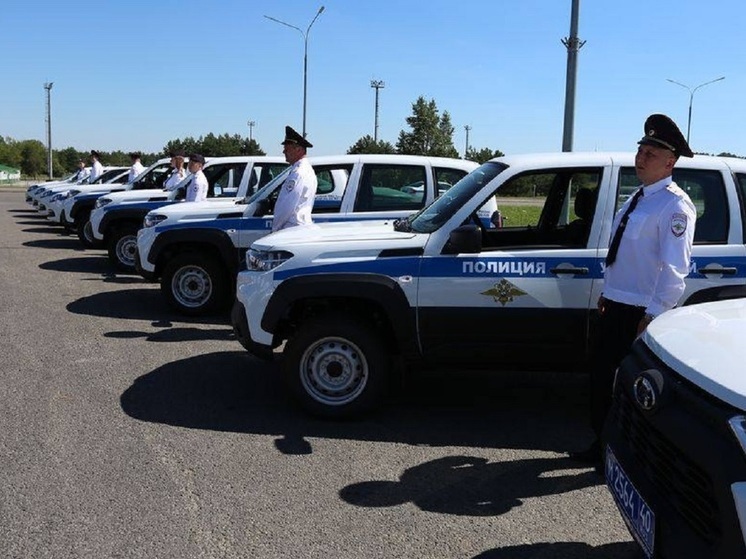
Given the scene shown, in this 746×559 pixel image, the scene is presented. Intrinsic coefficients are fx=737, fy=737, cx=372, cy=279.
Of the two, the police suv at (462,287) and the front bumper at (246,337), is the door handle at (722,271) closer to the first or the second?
the police suv at (462,287)

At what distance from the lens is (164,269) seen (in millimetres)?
8797

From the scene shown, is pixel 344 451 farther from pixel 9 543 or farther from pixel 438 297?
pixel 9 543

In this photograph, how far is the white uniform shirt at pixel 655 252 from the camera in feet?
12.5

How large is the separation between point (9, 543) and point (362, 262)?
260 centimetres

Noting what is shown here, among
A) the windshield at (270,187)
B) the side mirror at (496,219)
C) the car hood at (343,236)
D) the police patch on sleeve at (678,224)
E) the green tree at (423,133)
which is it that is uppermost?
the green tree at (423,133)

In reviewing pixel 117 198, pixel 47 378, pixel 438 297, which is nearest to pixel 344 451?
pixel 438 297

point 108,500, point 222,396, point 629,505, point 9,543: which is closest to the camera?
point 629,505

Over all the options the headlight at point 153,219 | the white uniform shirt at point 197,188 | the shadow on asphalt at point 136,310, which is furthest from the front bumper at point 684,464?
the white uniform shirt at point 197,188

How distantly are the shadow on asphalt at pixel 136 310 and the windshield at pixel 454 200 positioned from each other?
3.10 m

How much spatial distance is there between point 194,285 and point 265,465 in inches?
191

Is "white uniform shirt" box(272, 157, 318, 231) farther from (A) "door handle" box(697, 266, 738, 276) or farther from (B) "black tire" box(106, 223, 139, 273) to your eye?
(B) "black tire" box(106, 223, 139, 273)

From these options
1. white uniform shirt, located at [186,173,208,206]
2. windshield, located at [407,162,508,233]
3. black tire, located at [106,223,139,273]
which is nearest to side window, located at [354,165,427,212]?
white uniform shirt, located at [186,173,208,206]

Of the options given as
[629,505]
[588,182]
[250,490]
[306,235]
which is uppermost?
[588,182]

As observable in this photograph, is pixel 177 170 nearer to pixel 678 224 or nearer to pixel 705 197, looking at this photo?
pixel 705 197
